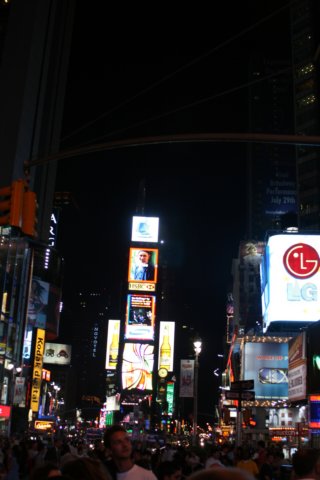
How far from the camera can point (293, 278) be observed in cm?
4541

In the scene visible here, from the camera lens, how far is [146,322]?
9531 cm

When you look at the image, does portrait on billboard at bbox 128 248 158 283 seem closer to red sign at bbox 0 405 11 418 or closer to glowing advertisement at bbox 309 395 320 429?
red sign at bbox 0 405 11 418

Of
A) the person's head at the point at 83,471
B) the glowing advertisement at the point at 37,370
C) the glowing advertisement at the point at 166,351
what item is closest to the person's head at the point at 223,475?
the person's head at the point at 83,471

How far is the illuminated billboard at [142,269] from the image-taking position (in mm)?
96562

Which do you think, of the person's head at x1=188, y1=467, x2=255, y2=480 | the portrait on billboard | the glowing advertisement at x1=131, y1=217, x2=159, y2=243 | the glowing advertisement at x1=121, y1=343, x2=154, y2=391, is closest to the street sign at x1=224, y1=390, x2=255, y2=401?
the person's head at x1=188, y1=467, x2=255, y2=480

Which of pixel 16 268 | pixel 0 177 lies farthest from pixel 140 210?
pixel 0 177

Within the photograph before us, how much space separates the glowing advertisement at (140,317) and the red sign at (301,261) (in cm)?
5091

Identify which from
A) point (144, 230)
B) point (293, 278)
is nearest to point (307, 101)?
point (144, 230)

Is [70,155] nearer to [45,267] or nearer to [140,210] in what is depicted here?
[45,267]

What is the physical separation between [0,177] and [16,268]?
71.3ft

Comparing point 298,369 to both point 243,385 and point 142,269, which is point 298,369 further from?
point 142,269

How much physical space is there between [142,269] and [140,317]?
737cm

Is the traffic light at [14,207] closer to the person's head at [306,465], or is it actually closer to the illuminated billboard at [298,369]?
the person's head at [306,465]

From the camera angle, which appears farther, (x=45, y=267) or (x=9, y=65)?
(x=45, y=267)
